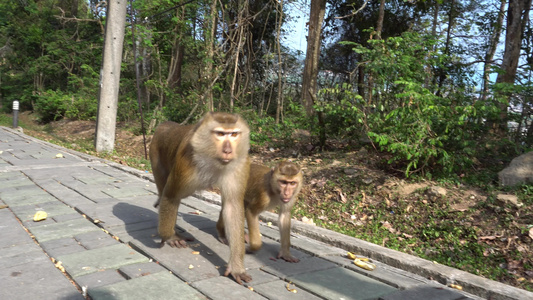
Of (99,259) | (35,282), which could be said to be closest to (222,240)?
(99,259)

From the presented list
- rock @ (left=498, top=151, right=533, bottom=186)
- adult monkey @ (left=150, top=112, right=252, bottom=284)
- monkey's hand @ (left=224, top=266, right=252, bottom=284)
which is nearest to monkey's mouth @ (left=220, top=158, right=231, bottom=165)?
adult monkey @ (left=150, top=112, right=252, bottom=284)

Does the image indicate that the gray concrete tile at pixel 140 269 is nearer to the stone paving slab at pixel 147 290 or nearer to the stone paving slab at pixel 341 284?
the stone paving slab at pixel 147 290

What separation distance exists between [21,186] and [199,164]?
424cm

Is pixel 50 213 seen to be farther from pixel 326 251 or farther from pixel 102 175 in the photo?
pixel 326 251

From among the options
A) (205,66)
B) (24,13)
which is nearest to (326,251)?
(205,66)

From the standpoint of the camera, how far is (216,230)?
472 cm

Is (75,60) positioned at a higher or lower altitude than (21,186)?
higher

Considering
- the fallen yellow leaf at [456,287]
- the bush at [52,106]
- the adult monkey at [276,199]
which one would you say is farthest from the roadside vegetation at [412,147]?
the bush at [52,106]

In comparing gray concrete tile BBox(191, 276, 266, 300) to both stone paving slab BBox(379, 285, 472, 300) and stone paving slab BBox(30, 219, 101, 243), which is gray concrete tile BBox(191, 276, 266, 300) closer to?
stone paving slab BBox(379, 285, 472, 300)

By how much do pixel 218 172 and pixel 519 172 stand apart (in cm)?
494

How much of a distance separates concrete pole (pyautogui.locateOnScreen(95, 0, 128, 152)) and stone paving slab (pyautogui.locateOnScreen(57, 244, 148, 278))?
7227 mm

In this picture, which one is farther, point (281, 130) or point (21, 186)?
point (281, 130)

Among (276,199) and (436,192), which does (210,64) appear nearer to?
(436,192)

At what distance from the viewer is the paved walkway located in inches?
121
